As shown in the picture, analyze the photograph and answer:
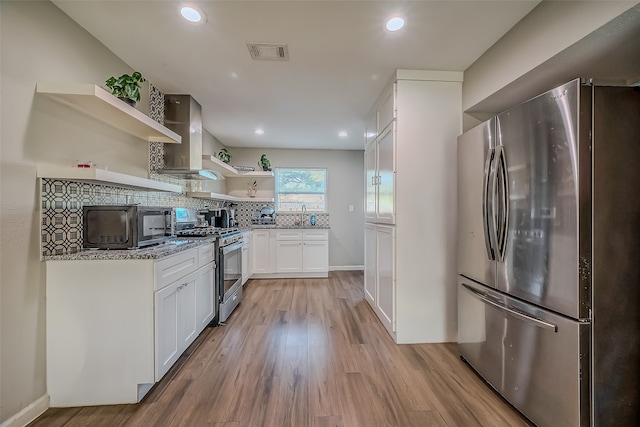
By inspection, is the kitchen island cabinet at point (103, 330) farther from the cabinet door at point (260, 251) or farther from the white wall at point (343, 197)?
the white wall at point (343, 197)

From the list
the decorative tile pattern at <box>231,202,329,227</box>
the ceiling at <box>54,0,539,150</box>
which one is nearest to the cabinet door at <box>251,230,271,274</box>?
the decorative tile pattern at <box>231,202,329,227</box>

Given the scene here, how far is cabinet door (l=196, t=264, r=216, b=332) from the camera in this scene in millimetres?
2354

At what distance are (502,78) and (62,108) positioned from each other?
304cm

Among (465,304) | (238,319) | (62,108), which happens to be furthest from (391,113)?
(238,319)

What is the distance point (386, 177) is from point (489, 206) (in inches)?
42.4

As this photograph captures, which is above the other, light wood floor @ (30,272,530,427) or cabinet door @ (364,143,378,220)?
cabinet door @ (364,143,378,220)

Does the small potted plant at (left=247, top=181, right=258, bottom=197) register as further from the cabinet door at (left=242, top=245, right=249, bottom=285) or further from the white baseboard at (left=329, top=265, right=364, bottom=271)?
the white baseboard at (left=329, top=265, right=364, bottom=271)

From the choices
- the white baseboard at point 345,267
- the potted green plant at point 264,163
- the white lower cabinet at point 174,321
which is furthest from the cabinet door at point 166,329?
the white baseboard at point 345,267

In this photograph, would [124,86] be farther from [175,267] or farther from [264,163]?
[264,163]

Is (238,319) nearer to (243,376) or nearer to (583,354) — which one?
(243,376)

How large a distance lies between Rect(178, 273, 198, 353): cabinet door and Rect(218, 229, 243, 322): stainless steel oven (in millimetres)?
502

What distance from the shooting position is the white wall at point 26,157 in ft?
4.52

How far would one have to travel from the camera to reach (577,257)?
4.03 feet

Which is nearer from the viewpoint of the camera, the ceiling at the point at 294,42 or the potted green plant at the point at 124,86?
the ceiling at the point at 294,42
